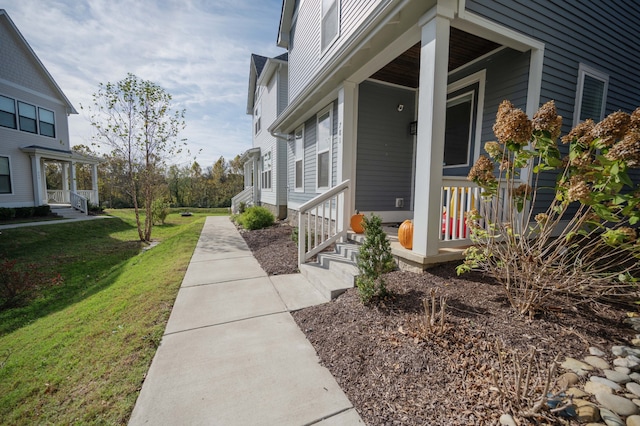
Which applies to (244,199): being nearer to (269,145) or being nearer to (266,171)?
(266,171)

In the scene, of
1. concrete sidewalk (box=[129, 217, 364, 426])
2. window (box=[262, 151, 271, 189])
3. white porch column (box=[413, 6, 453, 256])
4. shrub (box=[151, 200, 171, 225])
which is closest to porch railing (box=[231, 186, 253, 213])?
window (box=[262, 151, 271, 189])

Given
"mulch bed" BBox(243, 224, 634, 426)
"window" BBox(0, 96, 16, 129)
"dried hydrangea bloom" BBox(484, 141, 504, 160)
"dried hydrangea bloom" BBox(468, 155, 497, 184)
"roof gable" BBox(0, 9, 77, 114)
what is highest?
"roof gable" BBox(0, 9, 77, 114)

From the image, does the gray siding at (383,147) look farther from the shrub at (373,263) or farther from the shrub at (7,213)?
the shrub at (7,213)

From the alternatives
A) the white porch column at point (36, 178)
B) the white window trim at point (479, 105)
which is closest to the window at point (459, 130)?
the white window trim at point (479, 105)

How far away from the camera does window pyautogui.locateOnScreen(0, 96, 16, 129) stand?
11953 millimetres

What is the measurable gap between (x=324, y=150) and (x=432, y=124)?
352 centimetres

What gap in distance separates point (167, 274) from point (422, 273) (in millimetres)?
4228

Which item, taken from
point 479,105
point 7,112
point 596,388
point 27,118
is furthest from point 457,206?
point 27,118

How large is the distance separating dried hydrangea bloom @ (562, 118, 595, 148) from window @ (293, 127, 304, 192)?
641 centimetres

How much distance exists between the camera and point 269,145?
12523 millimetres

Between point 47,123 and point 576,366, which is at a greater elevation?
point 47,123

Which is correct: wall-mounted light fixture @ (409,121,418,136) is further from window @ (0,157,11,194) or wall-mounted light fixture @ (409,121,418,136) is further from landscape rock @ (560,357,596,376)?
window @ (0,157,11,194)

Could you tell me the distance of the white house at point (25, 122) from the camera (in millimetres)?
12023

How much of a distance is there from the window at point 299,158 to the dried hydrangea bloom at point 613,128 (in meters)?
6.63
